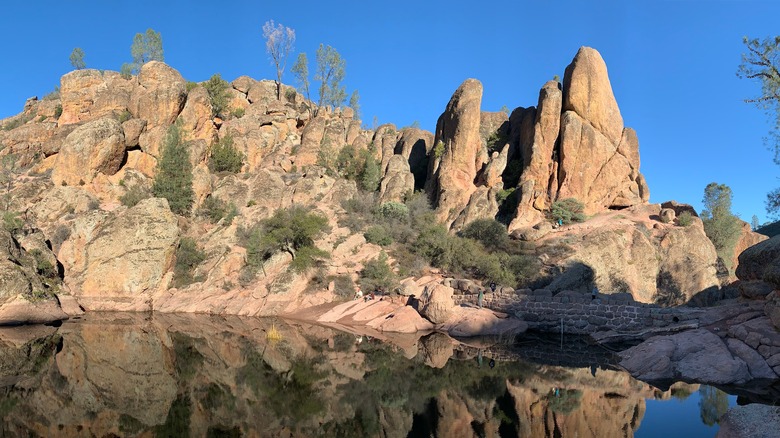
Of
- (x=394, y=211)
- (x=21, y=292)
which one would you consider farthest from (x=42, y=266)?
(x=394, y=211)

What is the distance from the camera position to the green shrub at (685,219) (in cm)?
3069

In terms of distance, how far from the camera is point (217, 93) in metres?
47.9

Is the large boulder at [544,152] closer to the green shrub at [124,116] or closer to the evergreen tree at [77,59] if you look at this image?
the green shrub at [124,116]

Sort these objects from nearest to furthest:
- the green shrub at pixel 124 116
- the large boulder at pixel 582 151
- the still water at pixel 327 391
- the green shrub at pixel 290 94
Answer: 1. the still water at pixel 327 391
2. the large boulder at pixel 582 151
3. the green shrub at pixel 124 116
4. the green shrub at pixel 290 94

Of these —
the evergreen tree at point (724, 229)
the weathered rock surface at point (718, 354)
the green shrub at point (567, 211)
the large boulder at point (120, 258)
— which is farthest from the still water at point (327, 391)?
the evergreen tree at point (724, 229)

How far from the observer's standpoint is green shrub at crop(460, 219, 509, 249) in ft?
101

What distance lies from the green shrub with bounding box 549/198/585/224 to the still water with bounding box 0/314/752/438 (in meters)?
15.6

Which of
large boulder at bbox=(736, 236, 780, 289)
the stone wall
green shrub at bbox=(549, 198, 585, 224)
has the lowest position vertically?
the stone wall

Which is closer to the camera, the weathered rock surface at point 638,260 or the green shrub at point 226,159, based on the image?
the weathered rock surface at point 638,260

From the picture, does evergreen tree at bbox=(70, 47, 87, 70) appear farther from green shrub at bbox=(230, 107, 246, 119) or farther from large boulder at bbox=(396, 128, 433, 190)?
large boulder at bbox=(396, 128, 433, 190)

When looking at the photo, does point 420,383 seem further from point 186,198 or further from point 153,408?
point 186,198

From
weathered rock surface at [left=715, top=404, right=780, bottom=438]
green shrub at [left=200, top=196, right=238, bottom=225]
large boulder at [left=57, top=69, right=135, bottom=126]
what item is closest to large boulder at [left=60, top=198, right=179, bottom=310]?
green shrub at [left=200, top=196, right=238, bottom=225]

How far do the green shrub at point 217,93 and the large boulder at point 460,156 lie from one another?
946 inches

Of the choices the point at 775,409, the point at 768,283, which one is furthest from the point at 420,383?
the point at 768,283
